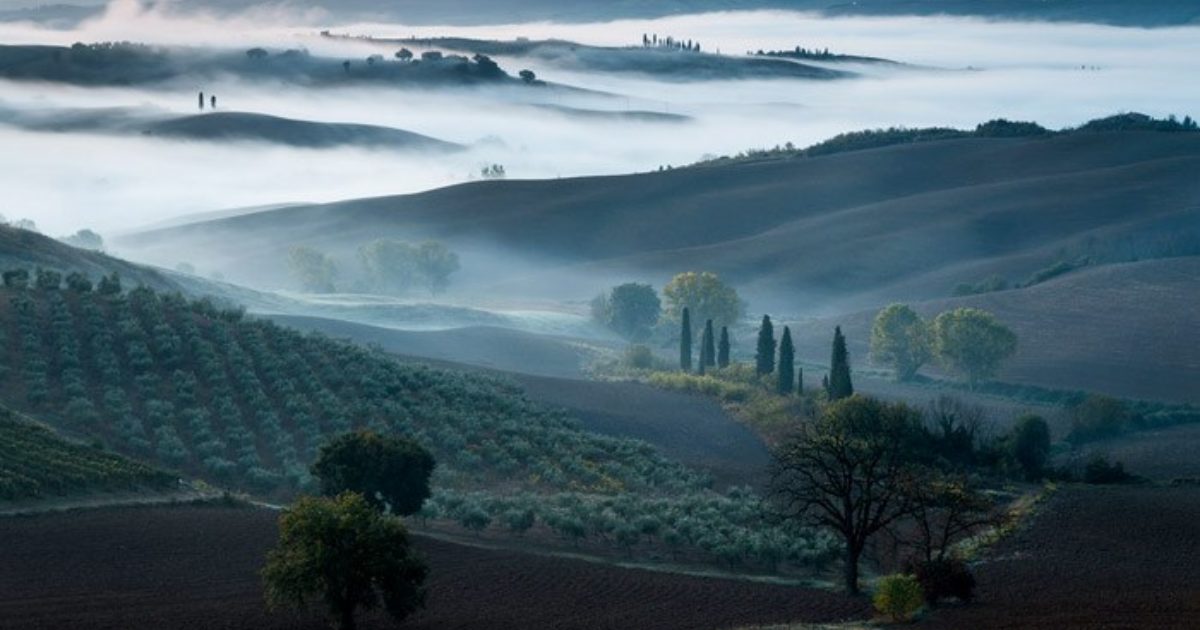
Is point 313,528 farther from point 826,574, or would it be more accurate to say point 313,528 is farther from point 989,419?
point 989,419

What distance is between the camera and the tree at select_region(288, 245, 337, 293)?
156 m

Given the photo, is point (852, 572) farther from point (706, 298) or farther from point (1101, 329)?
point (706, 298)

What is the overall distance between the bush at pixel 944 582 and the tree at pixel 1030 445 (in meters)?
25.2

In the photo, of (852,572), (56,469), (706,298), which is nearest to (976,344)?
(706,298)

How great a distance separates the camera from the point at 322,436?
6475cm

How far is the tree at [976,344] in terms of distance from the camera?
10225 centimetres

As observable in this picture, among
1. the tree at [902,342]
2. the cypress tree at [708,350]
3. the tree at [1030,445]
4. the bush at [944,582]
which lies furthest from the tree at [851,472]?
the tree at [902,342]

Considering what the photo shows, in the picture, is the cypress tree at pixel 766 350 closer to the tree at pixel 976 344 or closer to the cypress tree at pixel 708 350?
the cypress tree at pixel 708 350

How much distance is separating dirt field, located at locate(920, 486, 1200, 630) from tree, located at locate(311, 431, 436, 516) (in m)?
14.9

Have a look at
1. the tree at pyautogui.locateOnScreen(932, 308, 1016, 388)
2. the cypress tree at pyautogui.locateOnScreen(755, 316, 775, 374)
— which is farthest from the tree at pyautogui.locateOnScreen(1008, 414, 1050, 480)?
the tree at pyautogui.locateOnScreen(932, 308, 1016, 388)

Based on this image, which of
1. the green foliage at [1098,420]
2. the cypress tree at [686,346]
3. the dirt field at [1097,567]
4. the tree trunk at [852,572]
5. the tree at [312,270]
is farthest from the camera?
the tree at [312,270]

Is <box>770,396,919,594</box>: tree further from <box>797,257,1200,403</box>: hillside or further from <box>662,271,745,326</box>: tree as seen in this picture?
<box>662,271,745,326</box>: tree

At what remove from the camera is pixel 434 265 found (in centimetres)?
15625

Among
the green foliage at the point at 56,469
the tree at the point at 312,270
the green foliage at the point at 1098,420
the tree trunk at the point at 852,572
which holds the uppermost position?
the tree at the point at 312,270
